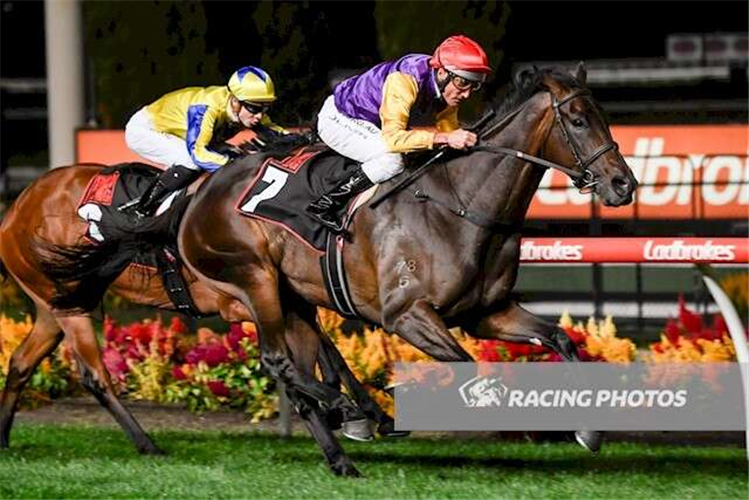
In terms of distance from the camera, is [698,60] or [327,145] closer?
[327,145]

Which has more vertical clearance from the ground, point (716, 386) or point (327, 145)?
point (327, 145)

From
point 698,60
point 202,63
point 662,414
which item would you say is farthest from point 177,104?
point 698,60

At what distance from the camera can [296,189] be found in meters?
7.62

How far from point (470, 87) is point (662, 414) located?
2.06 m

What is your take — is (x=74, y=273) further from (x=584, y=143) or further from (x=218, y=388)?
(x=584, y=143)

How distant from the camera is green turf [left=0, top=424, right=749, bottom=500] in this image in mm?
6746

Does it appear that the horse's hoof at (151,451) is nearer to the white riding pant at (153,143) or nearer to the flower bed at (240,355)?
the flower bed at (240,355)

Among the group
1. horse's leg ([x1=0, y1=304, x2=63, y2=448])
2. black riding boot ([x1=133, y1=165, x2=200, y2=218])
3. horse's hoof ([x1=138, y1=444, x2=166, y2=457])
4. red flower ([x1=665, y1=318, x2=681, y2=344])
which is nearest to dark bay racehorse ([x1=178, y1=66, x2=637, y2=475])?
horse's hoof ([x1=138, y1=444, x2=166, y2=457])

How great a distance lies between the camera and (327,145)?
7789 millimetres

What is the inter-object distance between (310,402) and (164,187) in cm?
132

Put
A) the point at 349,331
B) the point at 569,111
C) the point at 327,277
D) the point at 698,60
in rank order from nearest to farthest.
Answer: the point at 569,111 → the point at 327,277 → the point at 349,331 → the point at 698,60

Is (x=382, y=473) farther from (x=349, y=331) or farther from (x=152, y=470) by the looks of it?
(x=349, y=331)

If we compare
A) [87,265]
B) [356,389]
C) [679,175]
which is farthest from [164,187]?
[679,175]

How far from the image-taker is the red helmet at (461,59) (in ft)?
23.4
